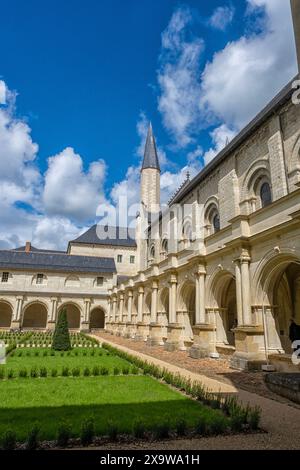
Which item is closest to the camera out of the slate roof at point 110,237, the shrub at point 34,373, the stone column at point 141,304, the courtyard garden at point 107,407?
the courtyard garden at point 107,407

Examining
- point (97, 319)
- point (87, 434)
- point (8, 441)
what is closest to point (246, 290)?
point (87, 434)

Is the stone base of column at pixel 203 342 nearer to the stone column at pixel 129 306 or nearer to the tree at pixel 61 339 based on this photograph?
the tree at pixel 61 339

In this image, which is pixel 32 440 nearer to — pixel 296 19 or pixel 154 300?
pixel 296 19

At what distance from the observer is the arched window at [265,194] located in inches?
519

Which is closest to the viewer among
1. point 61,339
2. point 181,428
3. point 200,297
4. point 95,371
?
point 181,428

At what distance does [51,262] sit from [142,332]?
19.8m

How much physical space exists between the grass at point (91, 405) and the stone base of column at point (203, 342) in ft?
18.1

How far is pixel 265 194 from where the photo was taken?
1345 cm

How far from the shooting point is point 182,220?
2095 centimetres

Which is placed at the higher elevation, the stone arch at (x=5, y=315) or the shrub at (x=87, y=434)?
the stone arch at (x=5, y=315)

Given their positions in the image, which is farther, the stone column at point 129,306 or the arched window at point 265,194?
the stone column at point 129,306

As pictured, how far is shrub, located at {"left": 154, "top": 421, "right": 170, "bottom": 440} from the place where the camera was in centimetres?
437

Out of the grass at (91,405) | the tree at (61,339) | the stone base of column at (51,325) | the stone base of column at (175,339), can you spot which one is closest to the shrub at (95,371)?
the grass at (91,405)
